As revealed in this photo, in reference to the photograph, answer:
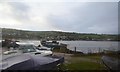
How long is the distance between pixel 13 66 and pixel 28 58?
0.83m

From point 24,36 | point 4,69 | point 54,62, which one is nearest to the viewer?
point 4,69

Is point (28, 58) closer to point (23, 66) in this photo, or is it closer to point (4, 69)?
point (23, 66)

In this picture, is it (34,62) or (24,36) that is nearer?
(34,62)

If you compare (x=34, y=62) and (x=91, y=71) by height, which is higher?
(x=34, y=62)

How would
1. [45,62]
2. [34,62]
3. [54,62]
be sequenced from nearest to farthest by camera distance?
[34,62]
[45,62]
[54,62]

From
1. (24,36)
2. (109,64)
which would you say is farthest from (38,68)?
(24,36)

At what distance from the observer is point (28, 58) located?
8703 millimetres

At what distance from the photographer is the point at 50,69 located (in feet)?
31.3

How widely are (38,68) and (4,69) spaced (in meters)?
1.26

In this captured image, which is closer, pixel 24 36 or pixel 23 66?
pixel 23 66

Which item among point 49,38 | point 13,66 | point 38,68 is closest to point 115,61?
point 38,68

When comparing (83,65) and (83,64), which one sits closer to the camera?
(83,65)

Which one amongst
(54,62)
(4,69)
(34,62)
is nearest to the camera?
(4,69)

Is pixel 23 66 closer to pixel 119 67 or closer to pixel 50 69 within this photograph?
pixel 50 69
